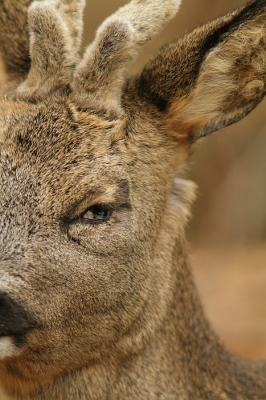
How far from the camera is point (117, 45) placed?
311 cm

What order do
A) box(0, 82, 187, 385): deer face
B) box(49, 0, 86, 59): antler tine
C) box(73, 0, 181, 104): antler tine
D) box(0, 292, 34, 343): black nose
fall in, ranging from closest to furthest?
box(0, 292, 34, 343): black nose
box(0, 82, 187, 385): deer face
box(73, 0, 181, 104): antler tine
box(49, 0, 86, 59): antler tine

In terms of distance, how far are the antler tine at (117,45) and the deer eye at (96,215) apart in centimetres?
62

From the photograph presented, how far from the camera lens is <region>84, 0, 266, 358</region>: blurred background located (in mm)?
8648

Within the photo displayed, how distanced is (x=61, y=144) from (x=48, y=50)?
58cm

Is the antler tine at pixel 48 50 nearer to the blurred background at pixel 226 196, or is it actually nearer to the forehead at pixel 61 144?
the forehead at pixel 61 144

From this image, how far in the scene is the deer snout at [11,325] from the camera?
2.71 meters

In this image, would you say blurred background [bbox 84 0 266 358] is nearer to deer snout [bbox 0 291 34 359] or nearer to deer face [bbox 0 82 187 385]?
deer face [bbox 0 82 187 385]

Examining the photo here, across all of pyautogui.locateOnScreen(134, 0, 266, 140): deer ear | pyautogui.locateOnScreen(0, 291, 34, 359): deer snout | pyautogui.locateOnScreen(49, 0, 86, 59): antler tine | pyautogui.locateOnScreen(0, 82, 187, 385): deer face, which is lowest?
pyautogui.locateOnScreen(0, 291, 34, 359): deer snout

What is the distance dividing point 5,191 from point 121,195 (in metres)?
0.57

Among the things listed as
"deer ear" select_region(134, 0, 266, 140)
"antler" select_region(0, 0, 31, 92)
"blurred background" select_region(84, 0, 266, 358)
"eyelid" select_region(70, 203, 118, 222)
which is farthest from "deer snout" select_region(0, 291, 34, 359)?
"blurred background" select_region(84, 0, 266, 358)

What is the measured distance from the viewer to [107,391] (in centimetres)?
325

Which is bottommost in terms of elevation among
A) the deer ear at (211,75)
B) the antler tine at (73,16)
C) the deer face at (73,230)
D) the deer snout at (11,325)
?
the deer snout at (11,325)

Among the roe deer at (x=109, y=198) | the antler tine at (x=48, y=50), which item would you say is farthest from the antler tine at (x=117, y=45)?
the antler tine at (x=48, y=50)

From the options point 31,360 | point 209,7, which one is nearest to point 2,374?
point 31,360
